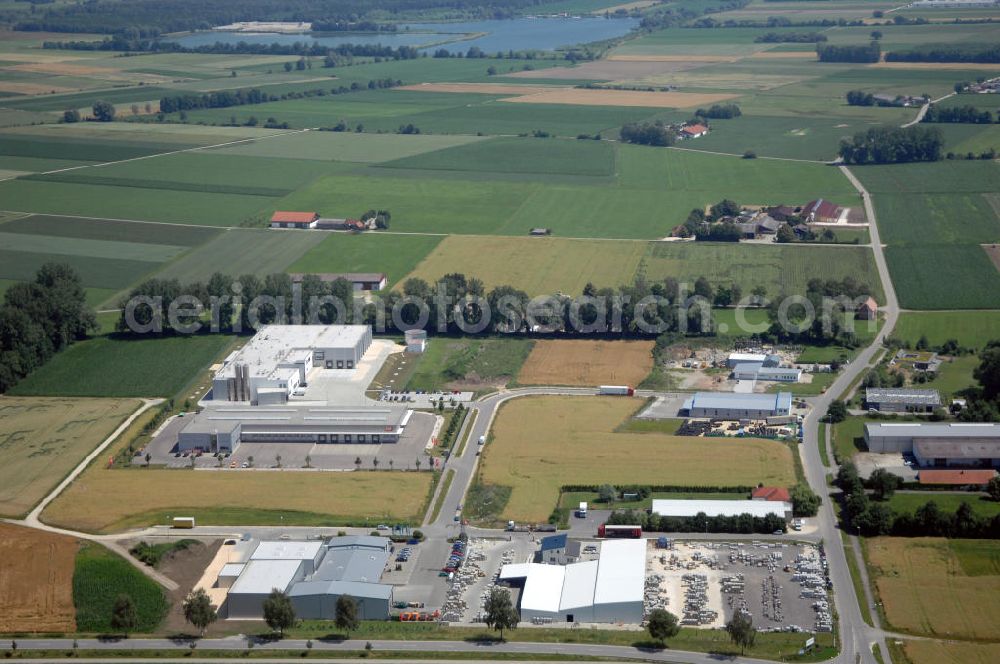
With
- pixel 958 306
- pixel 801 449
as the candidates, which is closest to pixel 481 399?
pixel 801 449

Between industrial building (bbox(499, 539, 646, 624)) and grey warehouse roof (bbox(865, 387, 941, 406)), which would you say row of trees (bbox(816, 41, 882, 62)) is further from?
industrial building (bbox(499, 539, 646, 624))

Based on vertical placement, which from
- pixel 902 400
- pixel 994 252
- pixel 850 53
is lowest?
pixel 902 400

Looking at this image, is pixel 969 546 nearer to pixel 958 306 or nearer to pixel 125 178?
pixel 958 306

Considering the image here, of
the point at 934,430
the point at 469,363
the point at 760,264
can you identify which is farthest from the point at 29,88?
the point at 934,430

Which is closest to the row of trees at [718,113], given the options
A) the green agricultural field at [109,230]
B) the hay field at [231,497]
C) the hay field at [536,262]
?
the hay field at [536,262]

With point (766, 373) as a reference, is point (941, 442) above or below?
above

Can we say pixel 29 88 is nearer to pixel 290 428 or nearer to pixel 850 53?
pixel 850 53

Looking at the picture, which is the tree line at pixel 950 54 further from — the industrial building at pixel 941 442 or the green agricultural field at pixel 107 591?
the green agricultural field at pixel 107 591

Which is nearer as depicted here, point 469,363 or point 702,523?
point 702,523
